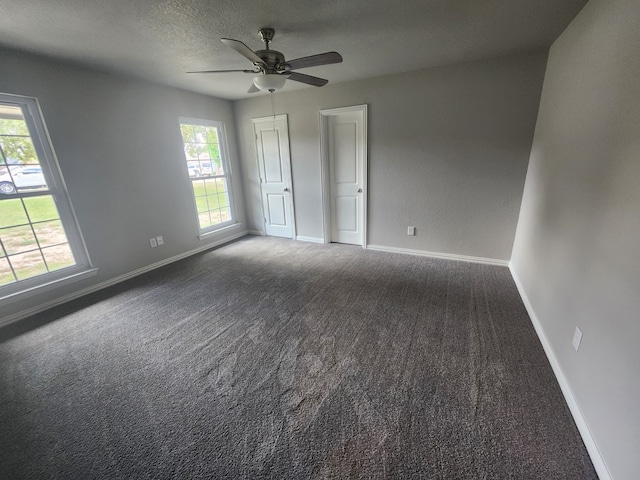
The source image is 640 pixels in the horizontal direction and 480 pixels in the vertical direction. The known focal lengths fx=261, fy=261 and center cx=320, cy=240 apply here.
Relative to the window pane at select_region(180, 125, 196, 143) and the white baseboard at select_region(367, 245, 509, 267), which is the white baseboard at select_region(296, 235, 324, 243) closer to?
the white baseboard at select_region(367, 245, 509, 267)

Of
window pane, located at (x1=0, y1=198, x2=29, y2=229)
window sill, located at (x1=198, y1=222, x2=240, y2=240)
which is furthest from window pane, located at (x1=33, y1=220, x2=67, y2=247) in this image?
window sill, located at (x1=198, y1=222, x2=240, y2=240)

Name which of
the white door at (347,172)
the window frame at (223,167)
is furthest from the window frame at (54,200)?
the white door at (347,172)

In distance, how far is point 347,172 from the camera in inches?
162

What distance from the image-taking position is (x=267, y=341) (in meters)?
2.12

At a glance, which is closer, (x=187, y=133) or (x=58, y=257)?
(x=58, y=257)

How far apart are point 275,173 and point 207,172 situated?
113 cm

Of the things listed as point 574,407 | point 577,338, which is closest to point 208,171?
point 577,338

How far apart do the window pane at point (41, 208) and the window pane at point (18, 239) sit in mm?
123

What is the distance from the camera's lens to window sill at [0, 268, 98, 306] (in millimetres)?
2486

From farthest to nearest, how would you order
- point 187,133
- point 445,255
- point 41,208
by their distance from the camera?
1. point 187,133
2. point 445,255
3. point 41,208

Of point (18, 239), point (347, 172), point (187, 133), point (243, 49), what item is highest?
point (243, 49)

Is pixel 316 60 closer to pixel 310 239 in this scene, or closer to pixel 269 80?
pixel 269 80

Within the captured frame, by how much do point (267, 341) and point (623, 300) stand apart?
2094 mm

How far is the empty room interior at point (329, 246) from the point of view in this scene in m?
1.31
